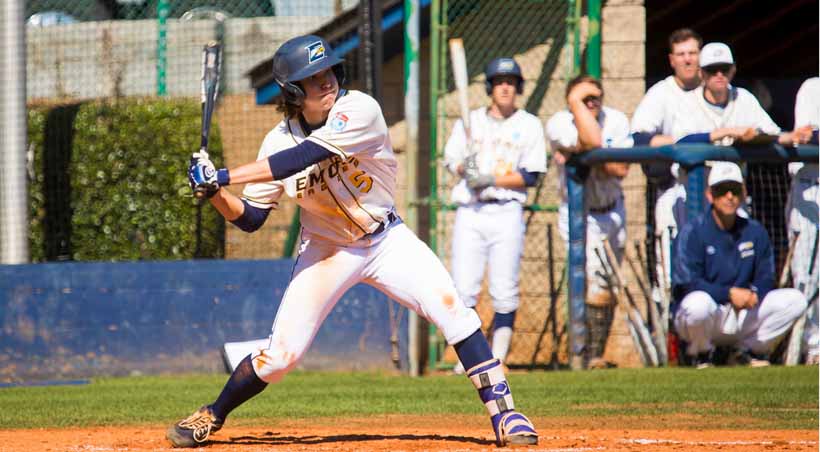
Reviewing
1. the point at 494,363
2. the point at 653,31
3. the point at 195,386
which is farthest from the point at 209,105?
the point at 653,31

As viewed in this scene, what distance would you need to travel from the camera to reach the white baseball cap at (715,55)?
9.04 metres

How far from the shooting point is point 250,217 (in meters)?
5.74

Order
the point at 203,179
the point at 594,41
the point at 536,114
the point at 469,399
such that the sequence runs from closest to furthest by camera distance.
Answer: the point at 203,179 → the point at 469,399 → the point at 594,41 → the point at 536,114

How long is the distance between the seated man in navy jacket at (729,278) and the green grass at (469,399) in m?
0.29

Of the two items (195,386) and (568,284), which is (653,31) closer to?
(568,284)

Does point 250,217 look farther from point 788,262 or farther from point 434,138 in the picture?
point 788,262

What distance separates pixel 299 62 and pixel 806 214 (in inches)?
200

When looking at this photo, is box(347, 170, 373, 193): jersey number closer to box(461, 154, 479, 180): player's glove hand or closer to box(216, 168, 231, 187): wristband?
box(216, 168, 231, 187): wristband

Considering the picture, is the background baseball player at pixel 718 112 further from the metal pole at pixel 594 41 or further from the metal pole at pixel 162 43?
the metal pole at pixel 162 43

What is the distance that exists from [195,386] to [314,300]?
11.4 feet

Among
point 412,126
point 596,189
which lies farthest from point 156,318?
point 596,189

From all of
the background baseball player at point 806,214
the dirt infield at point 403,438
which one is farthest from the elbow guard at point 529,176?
the dirt infield at point 403,438

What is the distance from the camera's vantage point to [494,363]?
5.60 m

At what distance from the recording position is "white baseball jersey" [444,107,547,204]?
938 centimetres
